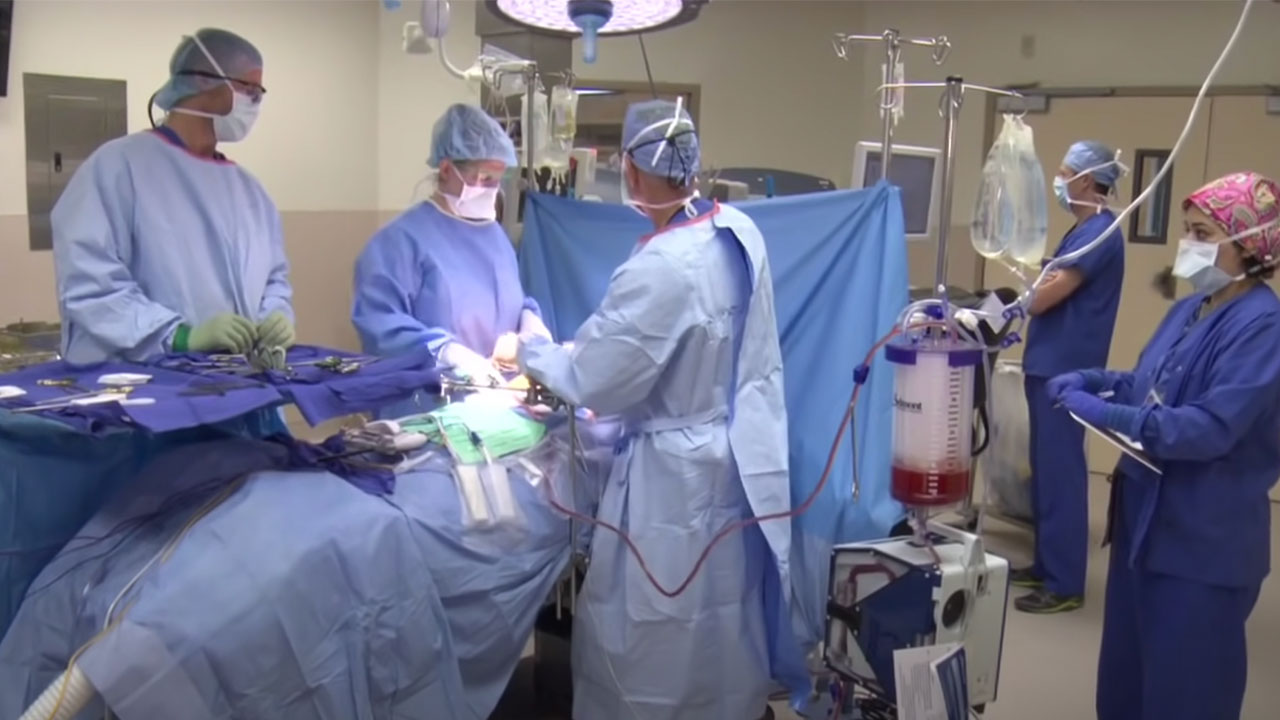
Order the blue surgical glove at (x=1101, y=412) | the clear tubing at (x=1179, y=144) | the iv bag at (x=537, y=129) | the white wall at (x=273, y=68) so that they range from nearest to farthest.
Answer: the clear tubing at (x=1179, y=144)
the blue surgical glove at (x=1101, y=412)
the iv bag at (x=537, y=129)
the white wall at (x=273, y=68)

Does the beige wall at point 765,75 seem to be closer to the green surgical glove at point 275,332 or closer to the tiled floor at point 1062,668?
the tiled floor at point 1062,668

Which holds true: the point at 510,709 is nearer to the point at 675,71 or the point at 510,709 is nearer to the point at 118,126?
the point at 118,126

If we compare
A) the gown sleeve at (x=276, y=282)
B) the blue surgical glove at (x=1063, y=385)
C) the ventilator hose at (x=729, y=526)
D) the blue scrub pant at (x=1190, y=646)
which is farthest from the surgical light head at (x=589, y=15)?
the blue scrub pant at (x=1190, y=646)

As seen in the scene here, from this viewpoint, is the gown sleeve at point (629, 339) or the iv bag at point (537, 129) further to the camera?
the iv bag at point (537, 129)

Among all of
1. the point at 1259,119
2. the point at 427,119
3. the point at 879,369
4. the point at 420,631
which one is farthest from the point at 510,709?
the point at 1259,119

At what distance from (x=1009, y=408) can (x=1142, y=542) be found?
1664 millimetres

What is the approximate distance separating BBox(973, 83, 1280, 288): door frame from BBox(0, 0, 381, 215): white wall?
2.85 meters

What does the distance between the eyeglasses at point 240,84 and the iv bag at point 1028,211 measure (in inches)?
89.1

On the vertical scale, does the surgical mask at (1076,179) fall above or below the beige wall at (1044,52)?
below

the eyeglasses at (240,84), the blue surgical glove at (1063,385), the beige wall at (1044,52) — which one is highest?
the beige wall at (1044,52)

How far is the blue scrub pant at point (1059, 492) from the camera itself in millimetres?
3328

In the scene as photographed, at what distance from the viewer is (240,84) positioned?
219 centimetres

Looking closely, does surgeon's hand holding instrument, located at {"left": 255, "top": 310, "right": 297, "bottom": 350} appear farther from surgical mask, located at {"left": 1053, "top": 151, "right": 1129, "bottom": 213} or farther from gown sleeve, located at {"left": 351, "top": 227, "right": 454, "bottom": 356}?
surgical mask, located at {"left": 1053, "top": 151, "right": 1129, "bottom": 213}

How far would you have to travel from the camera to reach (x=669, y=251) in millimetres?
2121
